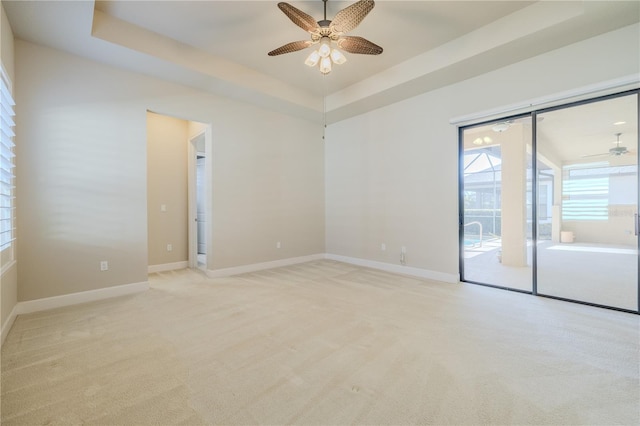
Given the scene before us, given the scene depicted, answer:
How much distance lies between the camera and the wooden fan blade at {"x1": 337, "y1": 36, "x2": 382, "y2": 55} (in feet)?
→ 8.94

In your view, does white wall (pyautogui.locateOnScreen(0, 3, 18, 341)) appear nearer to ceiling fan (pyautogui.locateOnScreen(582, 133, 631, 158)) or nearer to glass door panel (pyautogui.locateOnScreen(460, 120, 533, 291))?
glass door panel (pyautogui.locateOnScreen(460, 120, 533, 291))

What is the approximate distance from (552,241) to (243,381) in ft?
12.9

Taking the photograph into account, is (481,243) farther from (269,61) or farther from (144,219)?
(144,219)

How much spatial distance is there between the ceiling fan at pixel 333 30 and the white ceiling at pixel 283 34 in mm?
372

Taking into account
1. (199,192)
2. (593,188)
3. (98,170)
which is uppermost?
(98,170)

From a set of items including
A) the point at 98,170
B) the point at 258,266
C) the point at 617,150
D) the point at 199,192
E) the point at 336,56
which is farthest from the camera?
the point at 199,192

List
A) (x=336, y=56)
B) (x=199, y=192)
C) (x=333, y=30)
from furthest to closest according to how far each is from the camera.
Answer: (x=199, y=192)
(x=336, y=56)
(x=333, y=30)

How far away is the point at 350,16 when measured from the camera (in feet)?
7.82

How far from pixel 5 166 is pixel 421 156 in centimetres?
485

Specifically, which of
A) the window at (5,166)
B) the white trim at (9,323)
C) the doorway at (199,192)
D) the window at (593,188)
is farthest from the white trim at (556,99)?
the white trim at (9,323)

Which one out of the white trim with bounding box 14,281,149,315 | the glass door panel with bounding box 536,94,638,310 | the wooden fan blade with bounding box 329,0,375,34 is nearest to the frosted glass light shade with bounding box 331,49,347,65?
the wooden fan blade with bounding box 329,0,375,34

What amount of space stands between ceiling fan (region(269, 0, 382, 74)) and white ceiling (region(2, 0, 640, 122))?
372mm

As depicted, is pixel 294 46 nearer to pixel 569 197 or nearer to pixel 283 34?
pixel 283 34

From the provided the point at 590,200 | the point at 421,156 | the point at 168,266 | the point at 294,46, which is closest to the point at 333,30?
the point at 294,46
